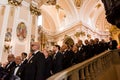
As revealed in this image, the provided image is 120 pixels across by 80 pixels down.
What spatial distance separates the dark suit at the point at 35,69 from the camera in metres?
3.17

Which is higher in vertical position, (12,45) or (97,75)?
(12,45)

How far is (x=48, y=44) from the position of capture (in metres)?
19.0

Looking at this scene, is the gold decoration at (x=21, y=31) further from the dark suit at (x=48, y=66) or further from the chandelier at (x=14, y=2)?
the dark suit at (x=48, y=66)

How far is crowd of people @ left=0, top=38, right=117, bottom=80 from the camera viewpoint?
3.26m

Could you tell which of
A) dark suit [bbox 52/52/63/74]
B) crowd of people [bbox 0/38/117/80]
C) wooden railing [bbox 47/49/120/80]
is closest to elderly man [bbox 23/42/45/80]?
crowd of people [bbox 0/38/117/80]

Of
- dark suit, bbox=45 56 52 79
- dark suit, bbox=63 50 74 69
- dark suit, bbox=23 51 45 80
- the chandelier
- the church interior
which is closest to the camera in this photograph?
dark suit, bbox=23 51 45 80

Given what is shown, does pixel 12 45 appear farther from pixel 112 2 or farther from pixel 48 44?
pixel 48 44

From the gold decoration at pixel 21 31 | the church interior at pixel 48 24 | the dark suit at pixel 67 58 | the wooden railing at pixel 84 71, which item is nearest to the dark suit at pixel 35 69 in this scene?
the wooden railing at pixel 84 71

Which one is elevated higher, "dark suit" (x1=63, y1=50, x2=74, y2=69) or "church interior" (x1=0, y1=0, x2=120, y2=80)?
"church interior" (x1=0, y1=0, x2=120, y2=80)

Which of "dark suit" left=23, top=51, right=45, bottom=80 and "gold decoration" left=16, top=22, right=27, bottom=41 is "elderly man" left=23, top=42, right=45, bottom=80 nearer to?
"dark suit" left=23, top=51, right=45, bottom=80

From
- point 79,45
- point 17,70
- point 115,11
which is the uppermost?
point 115,11

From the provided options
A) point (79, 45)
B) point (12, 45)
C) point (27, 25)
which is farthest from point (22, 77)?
point (27, 25)

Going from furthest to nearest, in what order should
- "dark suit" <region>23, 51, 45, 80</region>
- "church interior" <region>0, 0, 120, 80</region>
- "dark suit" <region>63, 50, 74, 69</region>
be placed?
"church interior" <region>0, 0, 120, 80</region>, "dark suit" <region>63, 50, 74, 69</region>, "dark suit" <region>23, 51, 45, 80</region>

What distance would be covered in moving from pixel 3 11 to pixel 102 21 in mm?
16000
